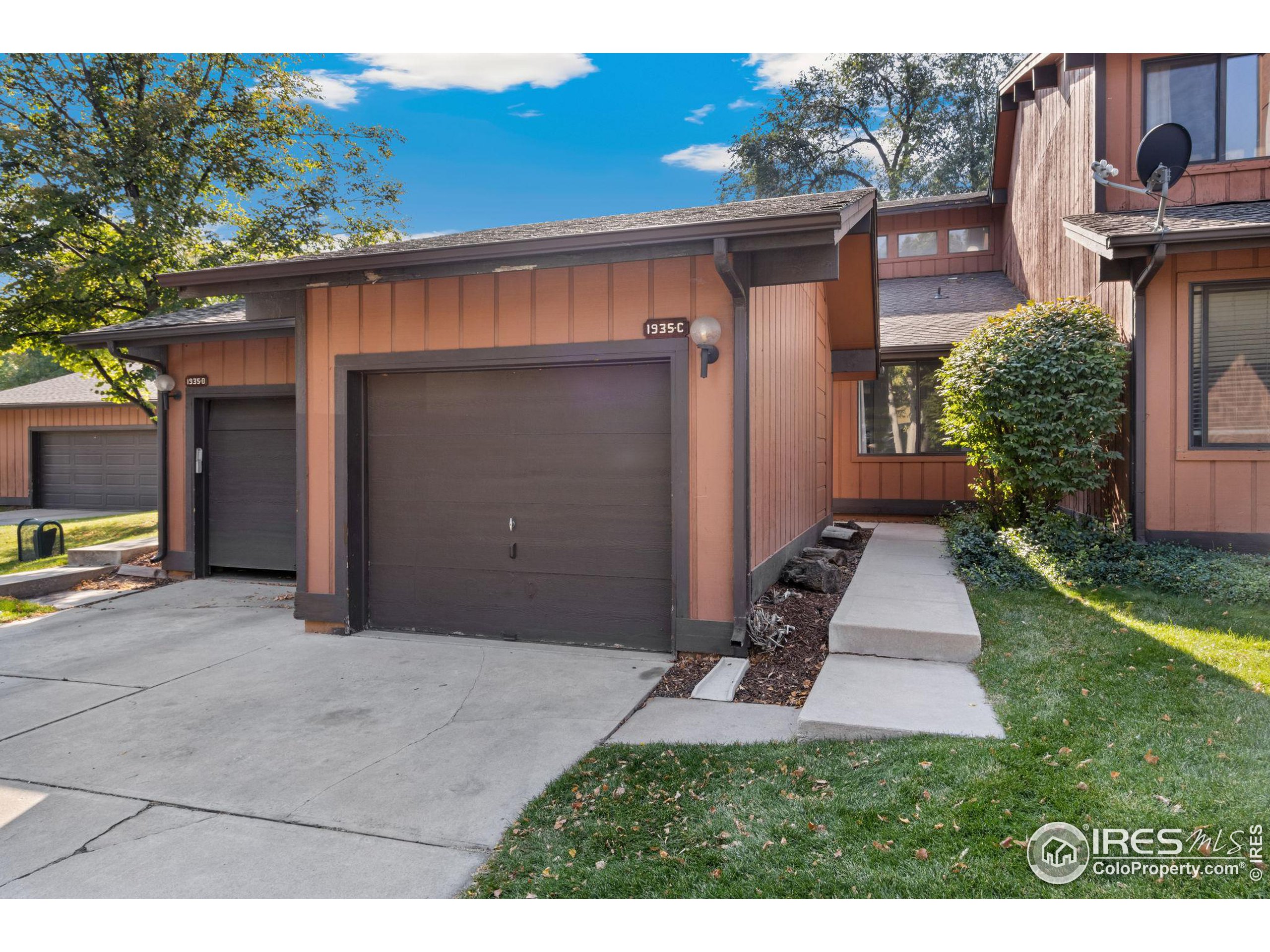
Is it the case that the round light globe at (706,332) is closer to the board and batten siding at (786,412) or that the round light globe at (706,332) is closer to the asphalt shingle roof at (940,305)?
the board and batten siding at (786,412)

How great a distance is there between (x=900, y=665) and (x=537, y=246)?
3153mm

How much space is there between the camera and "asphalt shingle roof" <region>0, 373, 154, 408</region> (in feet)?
48.3

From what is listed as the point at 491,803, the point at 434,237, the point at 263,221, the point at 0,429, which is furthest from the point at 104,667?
the point at 0,429

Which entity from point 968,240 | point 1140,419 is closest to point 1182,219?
point 1140,419

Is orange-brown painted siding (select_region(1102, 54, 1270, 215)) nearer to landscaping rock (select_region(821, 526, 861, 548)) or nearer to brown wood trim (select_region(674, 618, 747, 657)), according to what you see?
landscaping rock (select_region(821, 526, 861, 548))

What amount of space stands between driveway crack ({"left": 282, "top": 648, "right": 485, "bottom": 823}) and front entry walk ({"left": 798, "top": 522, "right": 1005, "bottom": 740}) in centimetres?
170

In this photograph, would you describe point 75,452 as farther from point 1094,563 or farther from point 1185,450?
point 1185,450

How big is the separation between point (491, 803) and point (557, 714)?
95cm

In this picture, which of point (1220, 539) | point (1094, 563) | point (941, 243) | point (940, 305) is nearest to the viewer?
point (1094, 563)

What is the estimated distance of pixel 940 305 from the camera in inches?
468

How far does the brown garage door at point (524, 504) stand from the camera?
16.0 ft

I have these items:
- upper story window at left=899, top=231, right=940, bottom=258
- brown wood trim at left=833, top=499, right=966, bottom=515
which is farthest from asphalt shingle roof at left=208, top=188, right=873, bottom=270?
upper story window at left=899, top=231, right=940, bottom=258

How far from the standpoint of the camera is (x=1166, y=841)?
222 centimetres

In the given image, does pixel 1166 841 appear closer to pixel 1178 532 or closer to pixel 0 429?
pixel 1178 532
